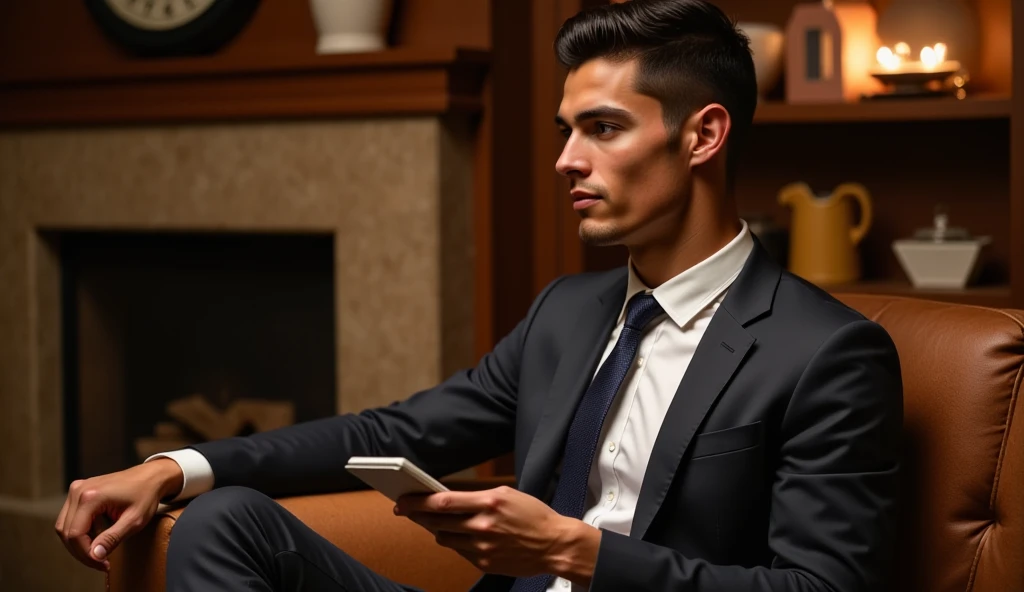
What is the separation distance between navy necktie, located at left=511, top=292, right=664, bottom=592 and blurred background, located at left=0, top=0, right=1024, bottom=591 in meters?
0.87

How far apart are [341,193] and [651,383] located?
1336 mm

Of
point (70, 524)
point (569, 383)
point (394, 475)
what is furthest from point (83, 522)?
point (569, 383)

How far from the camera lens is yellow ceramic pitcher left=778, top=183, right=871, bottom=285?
2418 mm

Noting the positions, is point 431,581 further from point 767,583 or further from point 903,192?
point 903,192

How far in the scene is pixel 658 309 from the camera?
1.60 metres

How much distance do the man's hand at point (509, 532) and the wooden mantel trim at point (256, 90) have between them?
137 centimetres

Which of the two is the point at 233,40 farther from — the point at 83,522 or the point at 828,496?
the point at 828,496

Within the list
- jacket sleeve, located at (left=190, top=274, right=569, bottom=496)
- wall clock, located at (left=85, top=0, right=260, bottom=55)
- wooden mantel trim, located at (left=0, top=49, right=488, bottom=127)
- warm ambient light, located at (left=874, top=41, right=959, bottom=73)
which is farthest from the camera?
wall clock, located at (left=85, top=0, right=260, bottom=55)

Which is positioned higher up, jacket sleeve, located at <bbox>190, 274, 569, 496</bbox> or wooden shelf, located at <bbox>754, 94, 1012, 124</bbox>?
wooden shelf, located at <bbox>754, 94, 1012, 124</bbox>

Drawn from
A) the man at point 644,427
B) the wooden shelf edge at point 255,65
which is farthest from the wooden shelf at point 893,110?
the man at point 644,427

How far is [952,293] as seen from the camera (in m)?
2.23

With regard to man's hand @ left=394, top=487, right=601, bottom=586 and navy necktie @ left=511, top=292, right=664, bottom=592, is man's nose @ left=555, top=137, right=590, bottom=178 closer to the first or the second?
navy necktie @ left=511, top=292, right=664, bottom=592

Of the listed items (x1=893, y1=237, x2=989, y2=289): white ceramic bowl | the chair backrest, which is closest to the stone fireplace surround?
(x1=893, y1=237, x2=989, y2=289): white ceramic bowl

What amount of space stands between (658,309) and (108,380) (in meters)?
2.25
